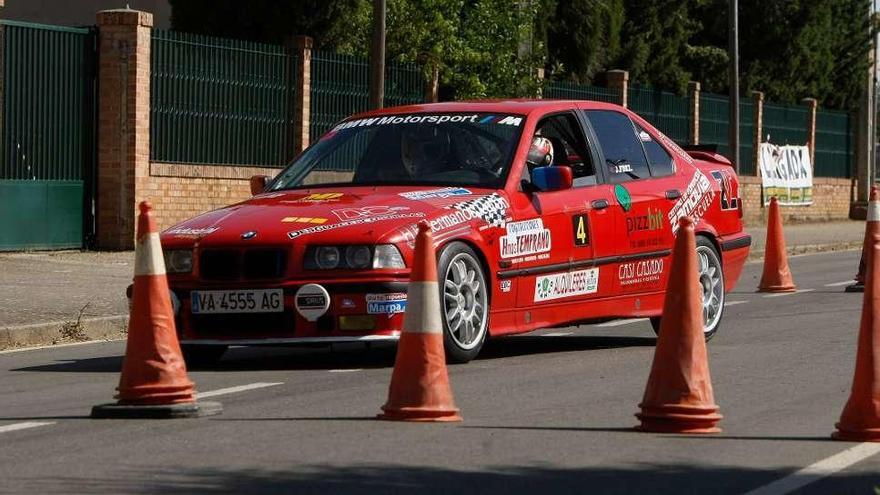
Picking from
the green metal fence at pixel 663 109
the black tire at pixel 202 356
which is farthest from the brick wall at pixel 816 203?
the black tire at pixel 202 356

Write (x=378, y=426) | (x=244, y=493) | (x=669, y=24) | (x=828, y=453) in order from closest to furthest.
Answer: (x=244, y=493) → (x=828, y=453) → (x=378, y=426) → (x=669, y=24)

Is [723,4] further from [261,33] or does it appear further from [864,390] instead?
[864,390]

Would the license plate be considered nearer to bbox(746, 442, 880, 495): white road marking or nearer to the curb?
the curb

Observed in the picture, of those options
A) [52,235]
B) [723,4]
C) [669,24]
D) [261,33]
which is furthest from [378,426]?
[723,4]

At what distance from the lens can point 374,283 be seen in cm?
1083

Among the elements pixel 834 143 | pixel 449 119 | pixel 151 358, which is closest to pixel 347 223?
pixel 449 119

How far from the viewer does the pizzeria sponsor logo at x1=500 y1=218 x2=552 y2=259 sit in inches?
458

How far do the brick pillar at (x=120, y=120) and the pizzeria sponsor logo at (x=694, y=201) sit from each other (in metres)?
10.1

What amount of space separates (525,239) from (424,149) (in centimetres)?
102

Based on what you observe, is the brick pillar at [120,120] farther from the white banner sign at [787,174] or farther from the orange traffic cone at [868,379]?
the white banner sign at [787,174]

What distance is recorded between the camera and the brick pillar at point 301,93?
84.1 ft

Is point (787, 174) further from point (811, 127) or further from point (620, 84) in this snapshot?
point (620, 84)

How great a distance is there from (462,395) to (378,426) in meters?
1.34

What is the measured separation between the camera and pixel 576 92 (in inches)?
1313
